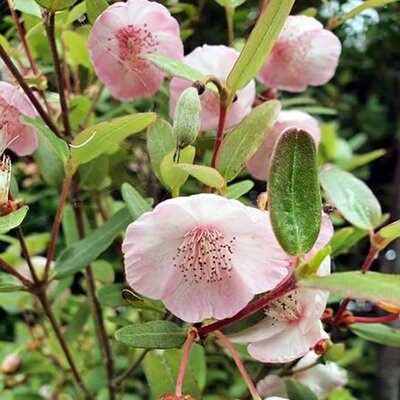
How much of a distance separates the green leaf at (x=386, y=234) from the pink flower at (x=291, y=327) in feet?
0.16

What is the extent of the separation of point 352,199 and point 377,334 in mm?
121

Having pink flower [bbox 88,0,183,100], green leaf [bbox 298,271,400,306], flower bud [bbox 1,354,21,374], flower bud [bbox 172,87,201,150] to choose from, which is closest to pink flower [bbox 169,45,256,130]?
pink flower [bbox 88,0,183,100]

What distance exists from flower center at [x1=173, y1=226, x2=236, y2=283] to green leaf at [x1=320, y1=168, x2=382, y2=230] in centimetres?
21

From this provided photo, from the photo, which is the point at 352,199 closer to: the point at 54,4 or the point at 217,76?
the point at 217,76

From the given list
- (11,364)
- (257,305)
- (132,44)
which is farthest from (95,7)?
(11,364)

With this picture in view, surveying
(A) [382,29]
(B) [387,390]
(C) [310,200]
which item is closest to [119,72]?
(C) [310,200]

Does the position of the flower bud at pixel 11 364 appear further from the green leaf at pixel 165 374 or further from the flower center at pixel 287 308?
the flower center at pixel 287 308

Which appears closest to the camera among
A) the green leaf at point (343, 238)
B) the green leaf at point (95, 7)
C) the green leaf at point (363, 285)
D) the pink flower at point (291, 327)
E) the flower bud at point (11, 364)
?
the green leaf at point (363, 285)

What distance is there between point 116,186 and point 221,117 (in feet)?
0.94

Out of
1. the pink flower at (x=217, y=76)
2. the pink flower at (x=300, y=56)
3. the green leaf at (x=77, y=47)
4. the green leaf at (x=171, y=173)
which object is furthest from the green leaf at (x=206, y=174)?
the green leaf at (x=77, y=47)

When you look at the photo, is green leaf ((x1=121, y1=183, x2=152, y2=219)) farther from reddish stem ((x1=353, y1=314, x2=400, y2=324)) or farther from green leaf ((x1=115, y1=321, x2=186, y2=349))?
reddish stem ((x1=353, y1=314, x2=400, y2=324))

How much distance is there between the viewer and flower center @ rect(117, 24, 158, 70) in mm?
565

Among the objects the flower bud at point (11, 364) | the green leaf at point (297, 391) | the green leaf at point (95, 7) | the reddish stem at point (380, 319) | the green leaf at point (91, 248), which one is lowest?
the flower bud at point (11, 364)

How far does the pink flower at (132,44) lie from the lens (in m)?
0.55
